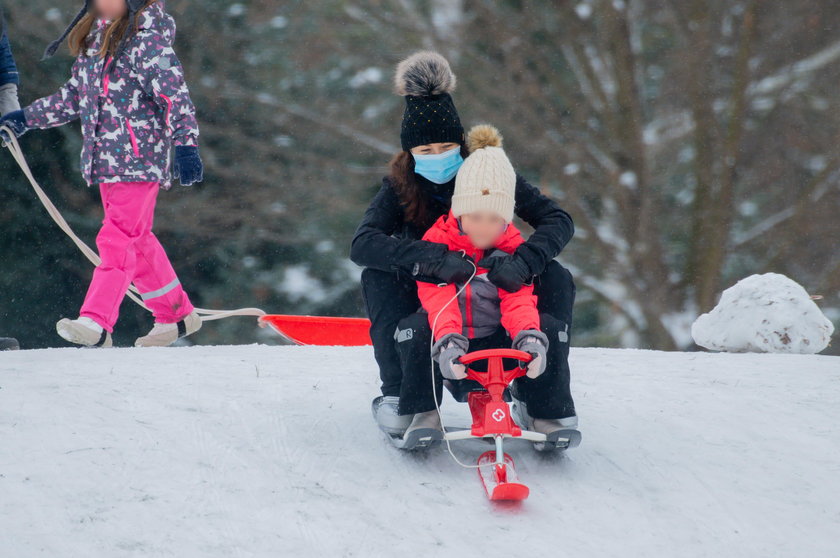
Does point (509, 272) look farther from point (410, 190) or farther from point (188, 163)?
point (188, 163)

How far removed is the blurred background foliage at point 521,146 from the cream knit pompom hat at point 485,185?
6.16 m

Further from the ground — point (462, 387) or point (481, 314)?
point (481, 314)

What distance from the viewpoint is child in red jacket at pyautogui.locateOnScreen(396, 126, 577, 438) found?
2.74m

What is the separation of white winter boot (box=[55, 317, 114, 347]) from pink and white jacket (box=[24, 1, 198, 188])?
21.9 inches

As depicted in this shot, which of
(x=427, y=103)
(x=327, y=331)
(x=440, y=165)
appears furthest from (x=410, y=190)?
(x=327, y=331)

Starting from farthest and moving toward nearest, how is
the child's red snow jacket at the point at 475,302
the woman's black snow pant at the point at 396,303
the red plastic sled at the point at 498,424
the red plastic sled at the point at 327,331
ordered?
the red plastic sled at the point at 327,331, the woman's black snow pant at the point at 396,303, the child's red snow jacket at the point at 475,302, the red plastic sled at the point at 498,424

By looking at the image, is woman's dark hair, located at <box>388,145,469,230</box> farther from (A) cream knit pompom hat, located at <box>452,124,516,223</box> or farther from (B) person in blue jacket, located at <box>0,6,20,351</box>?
(B) person in blue jacket, located at <box>0,6,20,351</box>

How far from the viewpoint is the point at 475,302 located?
2797 millimetres

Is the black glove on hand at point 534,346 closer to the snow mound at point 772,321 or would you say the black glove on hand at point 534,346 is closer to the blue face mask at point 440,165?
the blue face mask at point 440,165

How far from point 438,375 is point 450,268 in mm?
328

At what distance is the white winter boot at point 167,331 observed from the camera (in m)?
4.45

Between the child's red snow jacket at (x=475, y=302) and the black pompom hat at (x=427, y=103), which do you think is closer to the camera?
the child's red snow jacket at (x=475, y=302)

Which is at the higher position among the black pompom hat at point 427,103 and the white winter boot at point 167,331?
the black pompom hat at point 427,103

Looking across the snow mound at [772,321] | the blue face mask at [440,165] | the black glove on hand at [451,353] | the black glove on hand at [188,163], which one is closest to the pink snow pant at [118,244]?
the black glove on hand at [188,163]
